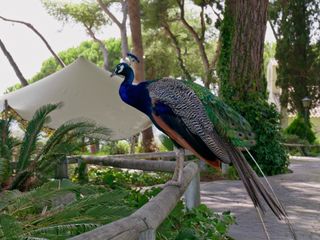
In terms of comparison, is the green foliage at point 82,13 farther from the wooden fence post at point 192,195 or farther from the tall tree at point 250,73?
the wooden fence post at point 192,195

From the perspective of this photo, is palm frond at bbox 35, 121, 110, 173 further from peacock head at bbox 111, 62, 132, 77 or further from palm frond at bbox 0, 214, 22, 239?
palm frond at bbox 0, 214, 22, 239

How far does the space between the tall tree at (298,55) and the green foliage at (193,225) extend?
2491 cm

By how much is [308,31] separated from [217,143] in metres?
28.0

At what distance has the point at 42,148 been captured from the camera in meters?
7.05

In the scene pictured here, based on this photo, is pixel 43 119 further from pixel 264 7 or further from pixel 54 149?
pixel 264 7

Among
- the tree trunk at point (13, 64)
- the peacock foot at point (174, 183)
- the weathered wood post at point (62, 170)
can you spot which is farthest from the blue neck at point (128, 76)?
the tree trunk at point (13, 64)

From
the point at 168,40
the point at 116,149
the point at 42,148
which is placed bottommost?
the point at 42,148

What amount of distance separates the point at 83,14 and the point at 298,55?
12438 millimetres

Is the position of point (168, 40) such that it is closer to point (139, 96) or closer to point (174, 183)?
point (139, 96)

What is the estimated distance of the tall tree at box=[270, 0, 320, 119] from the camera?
1198 inches

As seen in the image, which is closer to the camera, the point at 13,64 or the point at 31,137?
the point at 31,137

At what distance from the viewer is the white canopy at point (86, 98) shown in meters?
11.0

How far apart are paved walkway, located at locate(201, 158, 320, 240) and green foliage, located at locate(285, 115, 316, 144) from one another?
47.1ft

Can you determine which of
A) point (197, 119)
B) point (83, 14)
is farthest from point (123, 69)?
point (83, 14)
